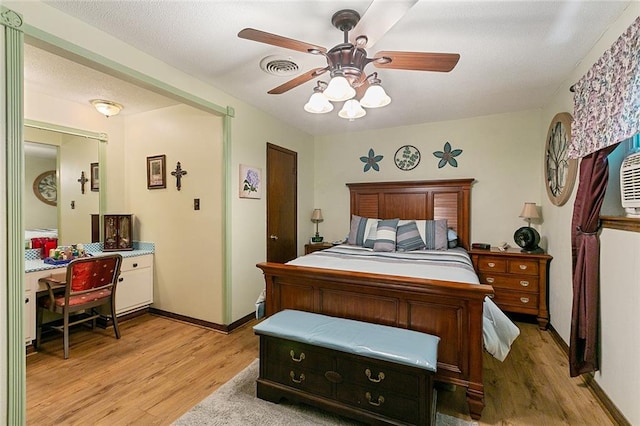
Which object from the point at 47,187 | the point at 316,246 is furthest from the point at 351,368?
the point at 47,187

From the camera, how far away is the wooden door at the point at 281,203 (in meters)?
3.72

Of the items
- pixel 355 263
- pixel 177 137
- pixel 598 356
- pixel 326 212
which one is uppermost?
pixel 177 137

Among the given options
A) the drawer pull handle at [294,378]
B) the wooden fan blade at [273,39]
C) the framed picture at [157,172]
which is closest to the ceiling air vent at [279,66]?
the wooden fan blade at [273,39]

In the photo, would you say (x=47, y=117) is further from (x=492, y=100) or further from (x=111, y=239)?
(x=492, y=100)

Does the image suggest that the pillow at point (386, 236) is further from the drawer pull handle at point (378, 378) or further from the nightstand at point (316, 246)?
the drawer pull handle at point (378, 378)

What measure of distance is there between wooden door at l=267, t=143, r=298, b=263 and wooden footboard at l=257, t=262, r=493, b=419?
4.80ft

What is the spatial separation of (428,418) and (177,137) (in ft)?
11.2

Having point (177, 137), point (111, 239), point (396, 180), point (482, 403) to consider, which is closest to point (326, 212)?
point (396, 180)

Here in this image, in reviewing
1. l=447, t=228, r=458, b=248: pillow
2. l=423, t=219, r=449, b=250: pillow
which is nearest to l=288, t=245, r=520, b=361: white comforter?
l=423, t=219, r=449, b=250: pillow

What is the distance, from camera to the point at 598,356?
1973 millimetres

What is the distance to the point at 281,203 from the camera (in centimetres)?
395

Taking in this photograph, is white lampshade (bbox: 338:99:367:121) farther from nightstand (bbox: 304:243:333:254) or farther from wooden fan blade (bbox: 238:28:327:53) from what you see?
nightstand (bbox: 304:243:333:254)

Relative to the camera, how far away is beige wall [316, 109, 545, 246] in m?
3.56

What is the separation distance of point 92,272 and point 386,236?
2959 millimetres
